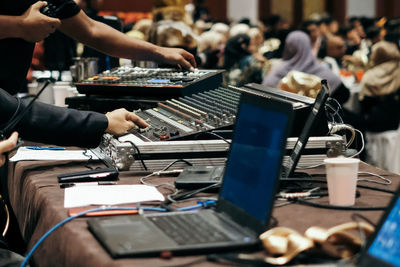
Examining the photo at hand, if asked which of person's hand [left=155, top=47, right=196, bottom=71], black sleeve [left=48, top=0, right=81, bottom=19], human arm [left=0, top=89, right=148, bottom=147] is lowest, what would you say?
human arm [left=0, top=89, right=148, bottom=147]

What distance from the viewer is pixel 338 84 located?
4691mm

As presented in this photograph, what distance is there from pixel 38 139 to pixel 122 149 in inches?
11.2

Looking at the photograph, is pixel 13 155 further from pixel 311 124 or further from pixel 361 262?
pixel 361 262

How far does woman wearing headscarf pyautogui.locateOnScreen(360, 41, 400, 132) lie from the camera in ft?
16.7

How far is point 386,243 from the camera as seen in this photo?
0.92 metres

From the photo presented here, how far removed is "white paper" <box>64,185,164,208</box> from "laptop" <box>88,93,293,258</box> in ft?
0.48

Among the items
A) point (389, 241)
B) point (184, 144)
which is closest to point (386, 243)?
point (389, 241)

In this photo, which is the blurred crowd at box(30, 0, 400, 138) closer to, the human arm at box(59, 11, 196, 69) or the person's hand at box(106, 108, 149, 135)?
the human arm at box(59, 11, 196, 69)

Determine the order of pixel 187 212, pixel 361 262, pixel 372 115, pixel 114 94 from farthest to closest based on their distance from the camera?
pixel 372 115
pixel 114 94
pixel 187 212
pixel 361 262

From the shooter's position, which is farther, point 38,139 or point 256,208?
point 38,139

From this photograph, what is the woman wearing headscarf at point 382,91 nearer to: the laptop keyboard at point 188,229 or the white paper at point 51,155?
the white paper at point 51,155

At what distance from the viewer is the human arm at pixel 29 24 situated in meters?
1.96

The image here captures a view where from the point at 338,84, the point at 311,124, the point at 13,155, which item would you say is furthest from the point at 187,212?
the point at 338,84

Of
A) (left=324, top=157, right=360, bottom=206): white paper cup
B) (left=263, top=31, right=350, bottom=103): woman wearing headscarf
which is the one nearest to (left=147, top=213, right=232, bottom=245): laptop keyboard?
(left=324, top=157, right=360, bottom=206): white paper cup
